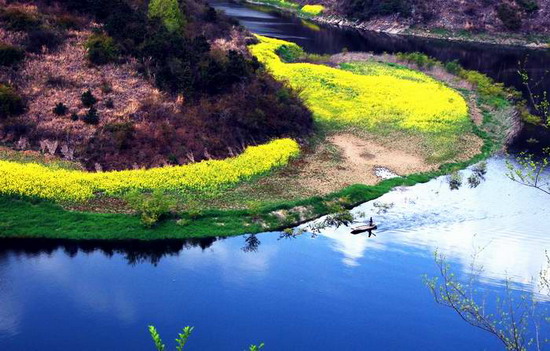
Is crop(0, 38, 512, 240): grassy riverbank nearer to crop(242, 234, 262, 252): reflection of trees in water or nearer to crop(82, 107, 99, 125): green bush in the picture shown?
crop(242, 234, 262, 252): reflection of trees in water

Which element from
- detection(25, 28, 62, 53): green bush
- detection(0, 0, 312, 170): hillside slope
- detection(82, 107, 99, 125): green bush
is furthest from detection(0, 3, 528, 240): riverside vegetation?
detection(25, 28, 62, 53): green bush

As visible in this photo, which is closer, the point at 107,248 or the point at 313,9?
the point at 107,248

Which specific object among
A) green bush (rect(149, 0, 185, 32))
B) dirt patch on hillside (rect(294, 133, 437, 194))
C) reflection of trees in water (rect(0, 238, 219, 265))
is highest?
green bush (rect(149, 0, 185, 32))

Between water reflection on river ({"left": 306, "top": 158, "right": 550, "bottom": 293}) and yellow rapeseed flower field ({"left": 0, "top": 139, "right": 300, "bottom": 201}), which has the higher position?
yellow rapeseed flower field ({"left": 0, "top": 139, "right": 300, "bottom": 201})

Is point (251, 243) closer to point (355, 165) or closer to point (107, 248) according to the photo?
point (107, 248)

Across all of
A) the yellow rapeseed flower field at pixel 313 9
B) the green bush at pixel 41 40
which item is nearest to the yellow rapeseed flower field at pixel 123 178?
the green bush at pixel 41 40

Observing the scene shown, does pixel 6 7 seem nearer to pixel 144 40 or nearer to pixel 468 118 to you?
pixel 144 40

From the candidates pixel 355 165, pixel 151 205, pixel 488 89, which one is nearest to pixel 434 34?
pixel 488 89

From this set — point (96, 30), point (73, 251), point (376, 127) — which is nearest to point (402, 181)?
point (376, 127)
